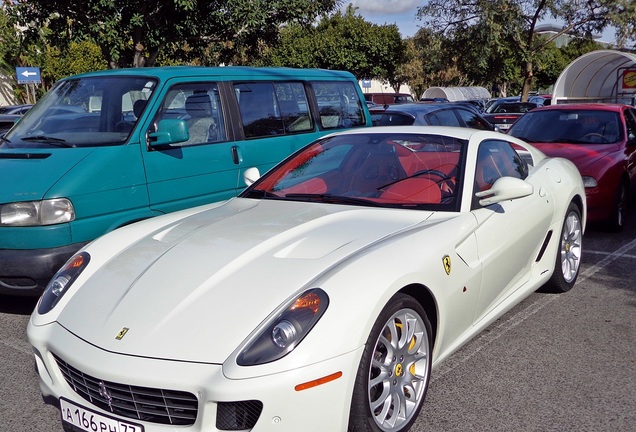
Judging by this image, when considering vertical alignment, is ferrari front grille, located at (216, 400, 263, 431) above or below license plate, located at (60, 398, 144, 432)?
above

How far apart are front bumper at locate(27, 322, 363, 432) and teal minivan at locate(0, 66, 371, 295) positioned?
2174mm

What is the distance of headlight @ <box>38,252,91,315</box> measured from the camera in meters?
3.39

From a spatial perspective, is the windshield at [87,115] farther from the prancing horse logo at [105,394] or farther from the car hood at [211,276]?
the prancing horse logo at [105,394]

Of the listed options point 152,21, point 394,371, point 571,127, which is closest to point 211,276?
point 394,371

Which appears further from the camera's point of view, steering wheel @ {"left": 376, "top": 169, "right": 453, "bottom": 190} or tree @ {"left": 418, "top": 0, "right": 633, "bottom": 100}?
tree @ {"left": 418, "top": 0, "right": 633, "bottom": 100}

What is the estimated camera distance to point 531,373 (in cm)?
400

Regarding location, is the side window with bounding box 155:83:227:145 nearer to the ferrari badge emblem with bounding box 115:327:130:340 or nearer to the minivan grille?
the ferrari badge emblem with bounding box 115:327:130:340

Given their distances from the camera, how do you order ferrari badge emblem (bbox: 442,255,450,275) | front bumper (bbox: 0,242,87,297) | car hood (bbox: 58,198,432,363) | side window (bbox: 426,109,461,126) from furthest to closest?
side window (bbox: 426,109,461,126) < front bumper (bbox: 0,242,87,297) < ferrari badge emblem (bbox: 442,255,450,275) < car hood (bbox: 58,198,432,363)

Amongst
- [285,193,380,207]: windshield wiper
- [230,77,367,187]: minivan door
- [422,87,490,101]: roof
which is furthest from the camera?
[422,87,490,101]: roof

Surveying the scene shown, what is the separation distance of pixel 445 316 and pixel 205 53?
56.7 ft

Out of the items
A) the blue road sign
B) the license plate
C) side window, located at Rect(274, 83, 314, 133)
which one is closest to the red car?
side window, located at Rect(274, 83, 314, 133)

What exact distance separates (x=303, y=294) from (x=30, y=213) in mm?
2692

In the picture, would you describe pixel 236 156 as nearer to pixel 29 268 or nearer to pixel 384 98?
pixel 29 268

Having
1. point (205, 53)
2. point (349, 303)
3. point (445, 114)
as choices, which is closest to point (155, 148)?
point (349, 303)
